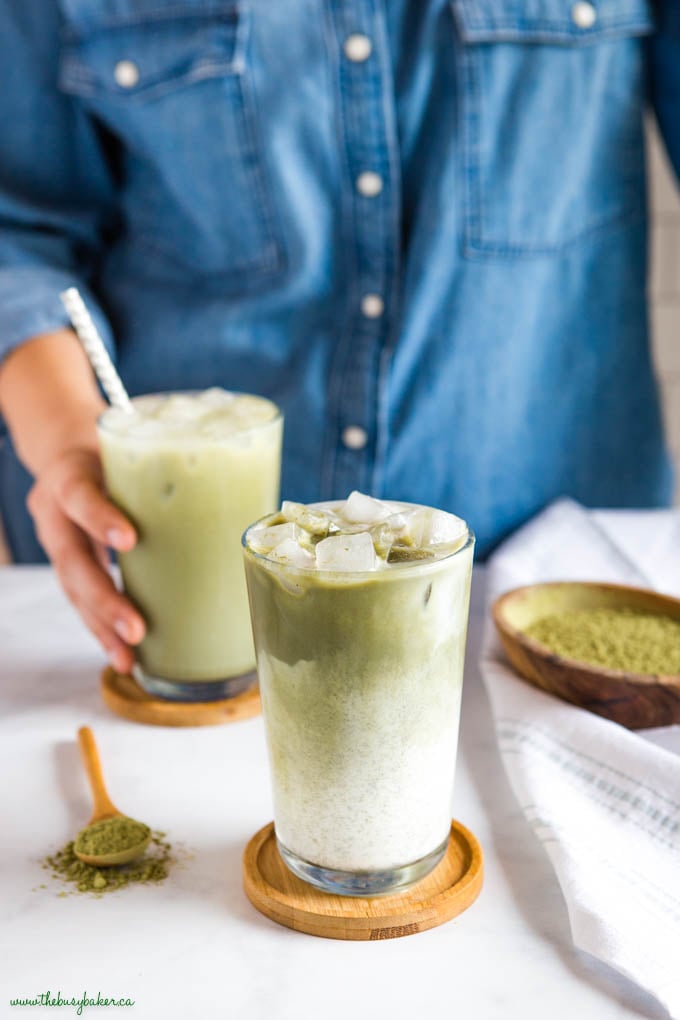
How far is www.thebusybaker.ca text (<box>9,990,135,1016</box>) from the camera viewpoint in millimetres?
666

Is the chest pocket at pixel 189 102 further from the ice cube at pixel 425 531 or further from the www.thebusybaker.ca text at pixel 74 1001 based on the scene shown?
the www.thebusybaker.ca text at pixel 74 1001

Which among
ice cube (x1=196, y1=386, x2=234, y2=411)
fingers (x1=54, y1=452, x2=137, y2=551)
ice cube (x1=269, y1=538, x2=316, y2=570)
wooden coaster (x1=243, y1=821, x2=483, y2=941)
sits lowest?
wooden coaster (x1=243, y1=821, x2=483, y2=941)

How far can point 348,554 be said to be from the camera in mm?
706

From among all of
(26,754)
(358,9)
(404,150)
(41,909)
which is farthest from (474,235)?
(41,909)

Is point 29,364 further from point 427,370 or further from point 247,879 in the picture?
point 247,879

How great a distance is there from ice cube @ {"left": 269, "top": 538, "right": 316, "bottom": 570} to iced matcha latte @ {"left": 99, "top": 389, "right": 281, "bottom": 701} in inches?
13.3

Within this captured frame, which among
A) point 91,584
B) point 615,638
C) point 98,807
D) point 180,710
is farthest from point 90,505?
point 615,638

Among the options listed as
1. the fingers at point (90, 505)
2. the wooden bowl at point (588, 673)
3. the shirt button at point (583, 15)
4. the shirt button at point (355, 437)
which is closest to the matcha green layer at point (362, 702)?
the wooden bowl at point (588, 673)

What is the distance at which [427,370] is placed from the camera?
1.57 meters

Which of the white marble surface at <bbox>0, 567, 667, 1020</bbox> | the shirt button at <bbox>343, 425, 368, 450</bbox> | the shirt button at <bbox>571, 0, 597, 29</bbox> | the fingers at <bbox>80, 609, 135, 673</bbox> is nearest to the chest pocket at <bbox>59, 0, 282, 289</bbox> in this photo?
the shirt button at <bbox>343, 425, 368, 450</bbox>

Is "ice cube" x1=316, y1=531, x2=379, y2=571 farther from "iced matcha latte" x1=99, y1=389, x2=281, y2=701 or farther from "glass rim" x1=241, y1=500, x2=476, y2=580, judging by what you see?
"iced matcha latte" x1=99, y1=389, x2=281, y2=701

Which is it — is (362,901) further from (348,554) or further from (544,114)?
(544,114)

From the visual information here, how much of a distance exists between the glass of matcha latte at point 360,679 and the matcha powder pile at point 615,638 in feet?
0.92

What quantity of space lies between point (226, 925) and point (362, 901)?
0.10 m
